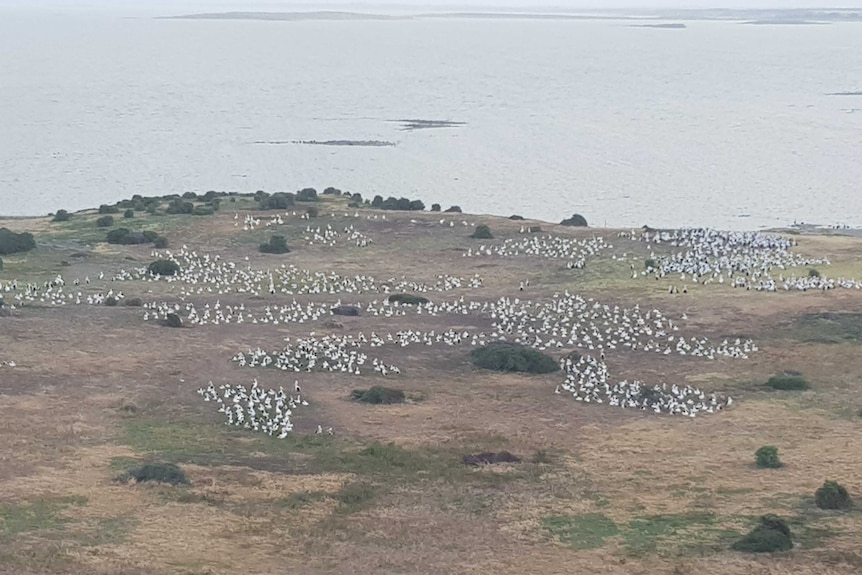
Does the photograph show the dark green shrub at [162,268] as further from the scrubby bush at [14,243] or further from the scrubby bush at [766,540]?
the scrubby bush at [766,540]

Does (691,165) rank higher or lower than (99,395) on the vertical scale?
higher

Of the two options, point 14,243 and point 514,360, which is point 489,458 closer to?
point 514,360

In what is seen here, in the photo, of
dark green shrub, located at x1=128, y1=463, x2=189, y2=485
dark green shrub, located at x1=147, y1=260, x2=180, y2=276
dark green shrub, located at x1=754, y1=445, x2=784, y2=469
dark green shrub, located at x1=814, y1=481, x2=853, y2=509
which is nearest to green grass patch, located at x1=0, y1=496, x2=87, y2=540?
dark green shrub, located at x1=128, y1=463, x2=189, y2=485

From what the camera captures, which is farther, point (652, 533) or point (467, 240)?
point (467, 240)

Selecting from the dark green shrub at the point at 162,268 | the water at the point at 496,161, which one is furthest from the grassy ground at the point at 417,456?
the water at the point at 496,161

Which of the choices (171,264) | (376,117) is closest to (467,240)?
(171,264)

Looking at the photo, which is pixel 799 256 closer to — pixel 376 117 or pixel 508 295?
pixel 508 295

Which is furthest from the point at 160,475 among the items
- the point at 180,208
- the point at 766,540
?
the point at 180,208
